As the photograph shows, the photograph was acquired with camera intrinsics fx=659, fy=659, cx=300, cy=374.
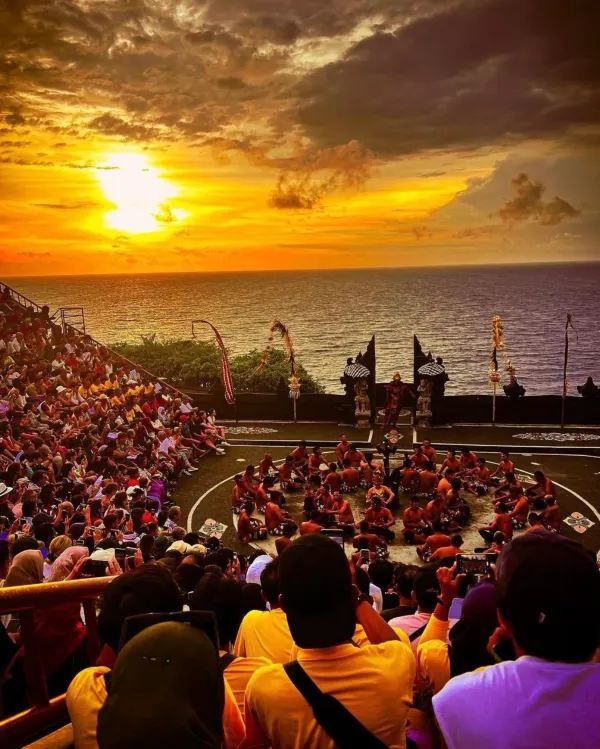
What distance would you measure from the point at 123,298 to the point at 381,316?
3148 inches

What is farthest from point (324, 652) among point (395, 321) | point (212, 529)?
point (395, 321)

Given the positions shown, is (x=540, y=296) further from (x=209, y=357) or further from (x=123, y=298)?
(x=209, y=357)

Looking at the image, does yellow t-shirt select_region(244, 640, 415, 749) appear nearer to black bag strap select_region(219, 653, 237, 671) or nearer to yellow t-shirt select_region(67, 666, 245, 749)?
yellow t-shirt select_region(67, 666, 245, 749)

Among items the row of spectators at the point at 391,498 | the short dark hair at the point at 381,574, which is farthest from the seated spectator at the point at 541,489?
the short dark hair at the point at 381,574

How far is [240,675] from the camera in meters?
3.38

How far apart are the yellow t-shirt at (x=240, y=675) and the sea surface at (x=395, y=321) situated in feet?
214

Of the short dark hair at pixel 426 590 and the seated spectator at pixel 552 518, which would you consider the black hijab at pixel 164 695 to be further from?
the seated spectator at pixel 552 518

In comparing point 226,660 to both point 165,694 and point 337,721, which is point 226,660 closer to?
point 337,721

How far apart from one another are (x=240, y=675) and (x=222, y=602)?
856 millimetres

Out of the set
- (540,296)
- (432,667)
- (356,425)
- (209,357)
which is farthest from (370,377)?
(540,296)


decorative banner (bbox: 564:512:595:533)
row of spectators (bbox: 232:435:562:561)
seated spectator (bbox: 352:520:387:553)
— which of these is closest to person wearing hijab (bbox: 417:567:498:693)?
row of spectators (bbox: 232:435:562:561)

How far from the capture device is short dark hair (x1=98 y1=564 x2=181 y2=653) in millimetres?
3141

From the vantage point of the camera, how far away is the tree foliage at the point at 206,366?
42344mm

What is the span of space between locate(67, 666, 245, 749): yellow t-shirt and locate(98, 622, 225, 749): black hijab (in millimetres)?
630
